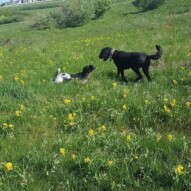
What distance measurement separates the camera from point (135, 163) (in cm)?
407

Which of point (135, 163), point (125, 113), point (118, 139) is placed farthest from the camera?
point (125, 113)

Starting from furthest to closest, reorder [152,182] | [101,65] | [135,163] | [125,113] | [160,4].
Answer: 1. [160,4]
2. [101,65]
3. [125,113]
4. [135,163]
5. [152,182]

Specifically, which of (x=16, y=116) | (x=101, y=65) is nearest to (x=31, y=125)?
(x=16, y=116)

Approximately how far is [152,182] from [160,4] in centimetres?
3239

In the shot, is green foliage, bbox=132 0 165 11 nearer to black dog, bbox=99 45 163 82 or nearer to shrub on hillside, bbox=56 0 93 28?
shrub on hillside, bbox=56 0 93 28

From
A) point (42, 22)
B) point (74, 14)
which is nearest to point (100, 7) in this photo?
point (74, 14)

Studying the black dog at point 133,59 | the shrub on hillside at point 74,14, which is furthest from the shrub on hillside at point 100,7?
the black dog at point 133,59

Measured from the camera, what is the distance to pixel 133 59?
7910 mm

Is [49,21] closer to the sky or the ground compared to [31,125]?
closer to the ground

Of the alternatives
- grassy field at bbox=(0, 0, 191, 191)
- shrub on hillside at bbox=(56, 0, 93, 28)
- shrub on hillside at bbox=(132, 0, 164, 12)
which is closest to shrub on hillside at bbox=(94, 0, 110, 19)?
shrub on hillside at bbox=(56, 0, 93, 28)

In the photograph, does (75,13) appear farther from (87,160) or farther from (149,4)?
(87,160)

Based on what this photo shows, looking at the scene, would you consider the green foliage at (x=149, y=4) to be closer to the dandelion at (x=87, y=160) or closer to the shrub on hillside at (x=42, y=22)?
the shrub on hillside at (x=42, y=22)

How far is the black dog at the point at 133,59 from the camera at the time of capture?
7.74m

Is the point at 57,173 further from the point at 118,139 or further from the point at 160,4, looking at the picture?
the point at 160,4
